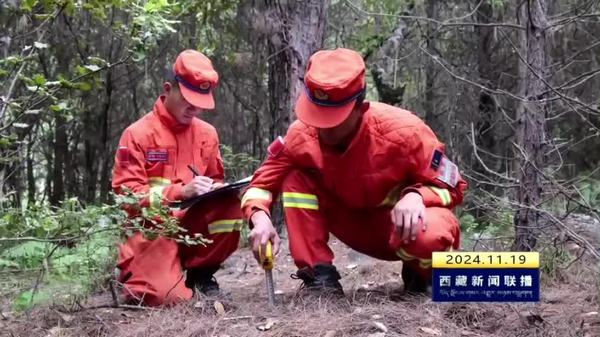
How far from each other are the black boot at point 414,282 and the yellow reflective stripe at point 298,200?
23.3 inches

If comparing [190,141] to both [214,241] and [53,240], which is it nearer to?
[214,241]

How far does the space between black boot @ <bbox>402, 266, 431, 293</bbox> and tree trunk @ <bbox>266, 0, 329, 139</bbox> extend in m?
2.63

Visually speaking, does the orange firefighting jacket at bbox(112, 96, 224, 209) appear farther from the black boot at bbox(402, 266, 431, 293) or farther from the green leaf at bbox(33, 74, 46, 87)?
the black boot at bbox(402, 266, 431, 293)

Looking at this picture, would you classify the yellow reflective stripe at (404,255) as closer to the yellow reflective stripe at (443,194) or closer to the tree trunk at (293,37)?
the yellow reflective stripe at (443,194)

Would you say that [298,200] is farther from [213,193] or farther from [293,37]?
[293,37]

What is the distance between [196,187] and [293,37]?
8.24 ft

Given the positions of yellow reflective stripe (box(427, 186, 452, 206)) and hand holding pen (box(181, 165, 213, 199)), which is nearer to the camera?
yellow reflective stripe (box(427, 186, 452, 206))

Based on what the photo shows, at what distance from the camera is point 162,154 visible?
13.4 feet

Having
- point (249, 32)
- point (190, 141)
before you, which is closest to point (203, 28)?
point (249, 32)

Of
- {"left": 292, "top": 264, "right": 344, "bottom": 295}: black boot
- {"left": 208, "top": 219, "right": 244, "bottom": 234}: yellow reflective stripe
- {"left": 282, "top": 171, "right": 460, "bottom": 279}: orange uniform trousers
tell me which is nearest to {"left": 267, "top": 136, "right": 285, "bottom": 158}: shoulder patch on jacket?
{"left": 282, "top": 171, "right": 460, "bottom": 279}: orange uniform trousers

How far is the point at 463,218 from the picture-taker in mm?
7020

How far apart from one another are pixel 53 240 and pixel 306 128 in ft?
4.38

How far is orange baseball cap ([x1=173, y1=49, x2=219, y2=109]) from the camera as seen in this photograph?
4012 millimetres

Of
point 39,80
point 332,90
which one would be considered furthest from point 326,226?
point 39,80
